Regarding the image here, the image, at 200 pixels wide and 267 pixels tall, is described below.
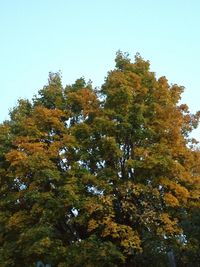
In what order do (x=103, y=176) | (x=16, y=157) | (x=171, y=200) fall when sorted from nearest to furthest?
(x=171, y=200)
(x=103, y=176)
(x=16, y=157)

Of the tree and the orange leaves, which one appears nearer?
the tree

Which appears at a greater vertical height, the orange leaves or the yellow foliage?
the orange leaves

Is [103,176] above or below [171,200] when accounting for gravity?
above

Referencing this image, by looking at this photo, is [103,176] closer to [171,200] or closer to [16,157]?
[171,200]

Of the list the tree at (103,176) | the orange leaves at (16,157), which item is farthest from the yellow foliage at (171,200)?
the orange leaves at (16,157)

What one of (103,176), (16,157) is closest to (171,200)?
(103,176)

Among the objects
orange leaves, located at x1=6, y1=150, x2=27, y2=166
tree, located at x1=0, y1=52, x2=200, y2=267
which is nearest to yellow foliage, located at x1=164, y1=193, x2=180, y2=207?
tree, located at x1=0, y1=52, x2=200, y2=267

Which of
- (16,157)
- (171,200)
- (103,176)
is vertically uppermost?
(16,157)

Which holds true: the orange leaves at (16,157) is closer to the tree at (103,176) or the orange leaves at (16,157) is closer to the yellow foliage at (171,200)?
the tree at (103,176)

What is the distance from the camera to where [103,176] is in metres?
24.2

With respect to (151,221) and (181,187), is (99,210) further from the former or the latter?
(181,187)

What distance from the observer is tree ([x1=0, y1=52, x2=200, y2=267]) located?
2345 cm

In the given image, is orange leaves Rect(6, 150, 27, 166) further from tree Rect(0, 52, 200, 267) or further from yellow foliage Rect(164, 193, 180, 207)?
yellow foliage Rect(164, 193, 180, 207)

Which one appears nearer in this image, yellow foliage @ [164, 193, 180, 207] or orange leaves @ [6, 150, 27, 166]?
yellow foliage @ [164, 193, 180, 207]
